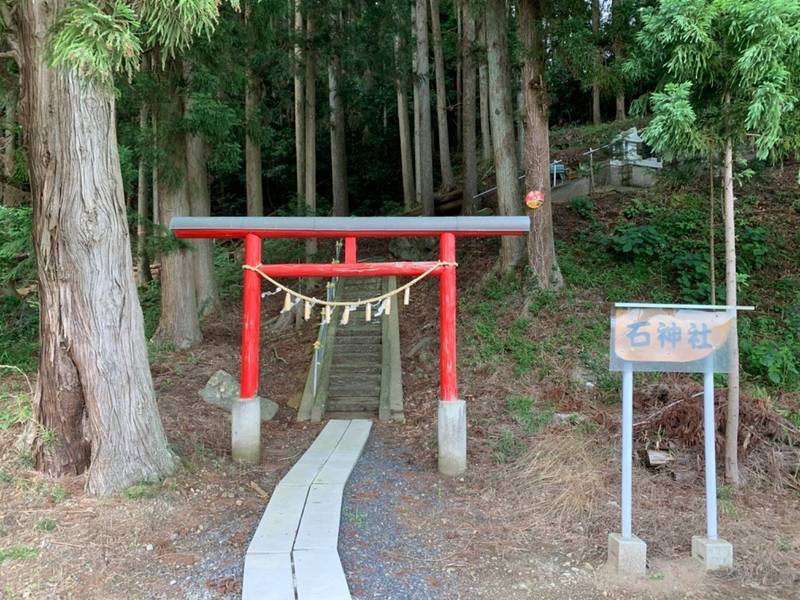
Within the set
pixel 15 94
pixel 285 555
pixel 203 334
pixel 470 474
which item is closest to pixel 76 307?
pixel 285 555

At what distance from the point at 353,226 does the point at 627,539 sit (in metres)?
3.75

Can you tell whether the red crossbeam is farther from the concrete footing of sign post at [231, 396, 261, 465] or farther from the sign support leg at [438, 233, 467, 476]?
the concrete footing of sign post at [231, 396, 261, 465]

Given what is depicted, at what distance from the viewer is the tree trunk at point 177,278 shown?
941cm

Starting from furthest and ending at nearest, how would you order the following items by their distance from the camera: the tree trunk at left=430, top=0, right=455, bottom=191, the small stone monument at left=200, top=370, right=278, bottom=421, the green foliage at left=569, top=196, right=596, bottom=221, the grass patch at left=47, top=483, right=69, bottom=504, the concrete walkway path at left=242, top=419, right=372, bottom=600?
the tree trunk at left=430, top=0, right=455, bottom=191
the green foliage at left=569, top=196, right=596, bottom=221
the small stone monument at left=200, top=370, right=278, bottom=421
the grass patch at left=47, top=483, right=69, bottom=504
the concrete walkway path at left=242, top=419, right=372, bottom=600

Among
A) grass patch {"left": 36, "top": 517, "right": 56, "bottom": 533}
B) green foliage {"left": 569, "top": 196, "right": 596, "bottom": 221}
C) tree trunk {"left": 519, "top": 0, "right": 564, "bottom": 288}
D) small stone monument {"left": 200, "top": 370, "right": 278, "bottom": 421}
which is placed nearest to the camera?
grass patch {"left": 36, "top": 517, "right": 56, "bottom": 533}

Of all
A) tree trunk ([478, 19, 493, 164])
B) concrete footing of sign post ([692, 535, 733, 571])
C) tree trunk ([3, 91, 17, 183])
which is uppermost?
tree trunk ([478, 19, 493, 164])

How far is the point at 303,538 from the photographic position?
3.97 metres

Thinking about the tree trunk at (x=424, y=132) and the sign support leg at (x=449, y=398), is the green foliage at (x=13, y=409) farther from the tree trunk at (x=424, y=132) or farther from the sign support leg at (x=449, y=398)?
the tree trunk at (x=424, y=132)

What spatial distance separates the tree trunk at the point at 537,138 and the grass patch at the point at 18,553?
7.57 m

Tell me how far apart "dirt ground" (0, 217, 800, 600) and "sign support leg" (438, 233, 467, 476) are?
7.8 inches

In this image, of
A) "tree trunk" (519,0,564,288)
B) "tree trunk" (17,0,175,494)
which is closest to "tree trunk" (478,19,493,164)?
"tree trunk" (519,0,564,288)

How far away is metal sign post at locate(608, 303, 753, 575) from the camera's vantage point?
12.3ft

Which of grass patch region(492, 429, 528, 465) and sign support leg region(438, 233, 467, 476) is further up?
sign support leg region(438, 233, 467, 476)

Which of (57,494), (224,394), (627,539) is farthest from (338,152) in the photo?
(627,539)
